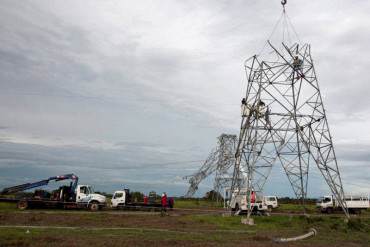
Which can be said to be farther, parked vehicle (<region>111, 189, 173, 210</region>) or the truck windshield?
parked vehicle (<region>111, 189, 173, 210</region>)

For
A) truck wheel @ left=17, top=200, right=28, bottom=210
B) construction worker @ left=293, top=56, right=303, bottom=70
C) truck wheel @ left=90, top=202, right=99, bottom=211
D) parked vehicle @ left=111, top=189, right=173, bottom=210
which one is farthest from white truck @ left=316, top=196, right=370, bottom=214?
truck wheel @ left=17, top=200, right=28, bottom=210

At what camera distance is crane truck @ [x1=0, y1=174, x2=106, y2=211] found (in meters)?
49.8

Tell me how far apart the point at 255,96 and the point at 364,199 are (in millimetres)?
35151

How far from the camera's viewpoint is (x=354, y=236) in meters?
26.6

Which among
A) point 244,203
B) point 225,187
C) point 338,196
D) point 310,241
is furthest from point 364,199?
point 310,241

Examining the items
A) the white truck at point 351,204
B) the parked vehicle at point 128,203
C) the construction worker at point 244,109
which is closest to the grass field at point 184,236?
the construction worker at point 244,109

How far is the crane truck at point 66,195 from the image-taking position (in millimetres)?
49781

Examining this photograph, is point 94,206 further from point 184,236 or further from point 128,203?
point 184,236

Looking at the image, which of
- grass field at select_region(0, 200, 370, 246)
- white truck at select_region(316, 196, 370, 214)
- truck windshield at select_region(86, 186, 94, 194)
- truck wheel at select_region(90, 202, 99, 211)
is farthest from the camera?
white truck at select_region(316, 196, 370, 214)

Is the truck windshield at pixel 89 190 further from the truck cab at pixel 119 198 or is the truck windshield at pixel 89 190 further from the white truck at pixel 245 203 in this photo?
the white truck at pixel 245 203

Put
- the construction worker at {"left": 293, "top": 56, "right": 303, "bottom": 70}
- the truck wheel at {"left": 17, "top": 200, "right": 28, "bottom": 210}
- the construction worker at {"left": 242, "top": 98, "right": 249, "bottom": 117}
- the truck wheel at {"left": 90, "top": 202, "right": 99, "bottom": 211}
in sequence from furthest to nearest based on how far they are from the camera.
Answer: the truck wheel at {"left": 90, "top": 202, "right": 99, "bottom": 211} < the truck wheel at {"left": 17, "top": 200, "right": 28, "bottom": 210} < the construction worker at {"left": 242, "top": 98, "right": 249, "bottom": 117} < the construction worker at {"left": 293, "top": 56, "right": 303, "bottom": 70}

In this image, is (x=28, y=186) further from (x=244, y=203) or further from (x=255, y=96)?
(x=255, y=96)

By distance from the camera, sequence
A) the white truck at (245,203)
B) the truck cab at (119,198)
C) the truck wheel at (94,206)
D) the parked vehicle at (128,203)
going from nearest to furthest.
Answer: the white truck at (245,203)
the truck wheel at (94,206)
the parked vehicle at (128,203)
the truck cab at (119,198)

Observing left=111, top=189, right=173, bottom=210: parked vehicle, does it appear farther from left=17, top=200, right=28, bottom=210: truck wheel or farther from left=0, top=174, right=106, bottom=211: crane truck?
left=17, top=200, right=28, bottom=210: truck wheel
